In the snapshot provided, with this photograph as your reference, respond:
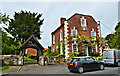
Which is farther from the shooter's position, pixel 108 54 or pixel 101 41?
pixel 101 41

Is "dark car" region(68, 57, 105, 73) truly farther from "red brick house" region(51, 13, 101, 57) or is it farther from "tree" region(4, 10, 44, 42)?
"tree" region(4, 10, 44, 42)

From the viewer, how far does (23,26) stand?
33438 mm

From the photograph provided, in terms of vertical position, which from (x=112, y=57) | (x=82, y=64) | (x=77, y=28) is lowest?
(x=82, y=64)

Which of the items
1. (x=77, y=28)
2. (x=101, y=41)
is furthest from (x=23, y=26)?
(x=101, y=41)

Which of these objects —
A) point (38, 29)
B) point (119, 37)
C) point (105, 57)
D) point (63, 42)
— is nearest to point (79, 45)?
point (63, 42)

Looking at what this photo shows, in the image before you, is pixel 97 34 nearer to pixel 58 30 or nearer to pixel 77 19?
pixel 77 19

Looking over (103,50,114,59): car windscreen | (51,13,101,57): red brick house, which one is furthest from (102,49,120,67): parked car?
(51,13,101,57): red brick house

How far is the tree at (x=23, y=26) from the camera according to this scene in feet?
110

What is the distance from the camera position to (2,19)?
16.9 m

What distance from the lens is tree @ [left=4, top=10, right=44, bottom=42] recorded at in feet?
110

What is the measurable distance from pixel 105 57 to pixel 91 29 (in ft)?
33.9

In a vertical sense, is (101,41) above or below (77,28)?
below

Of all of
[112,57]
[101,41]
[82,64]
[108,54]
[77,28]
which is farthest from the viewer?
[101,41]

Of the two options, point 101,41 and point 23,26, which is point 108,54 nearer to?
point 101,41
